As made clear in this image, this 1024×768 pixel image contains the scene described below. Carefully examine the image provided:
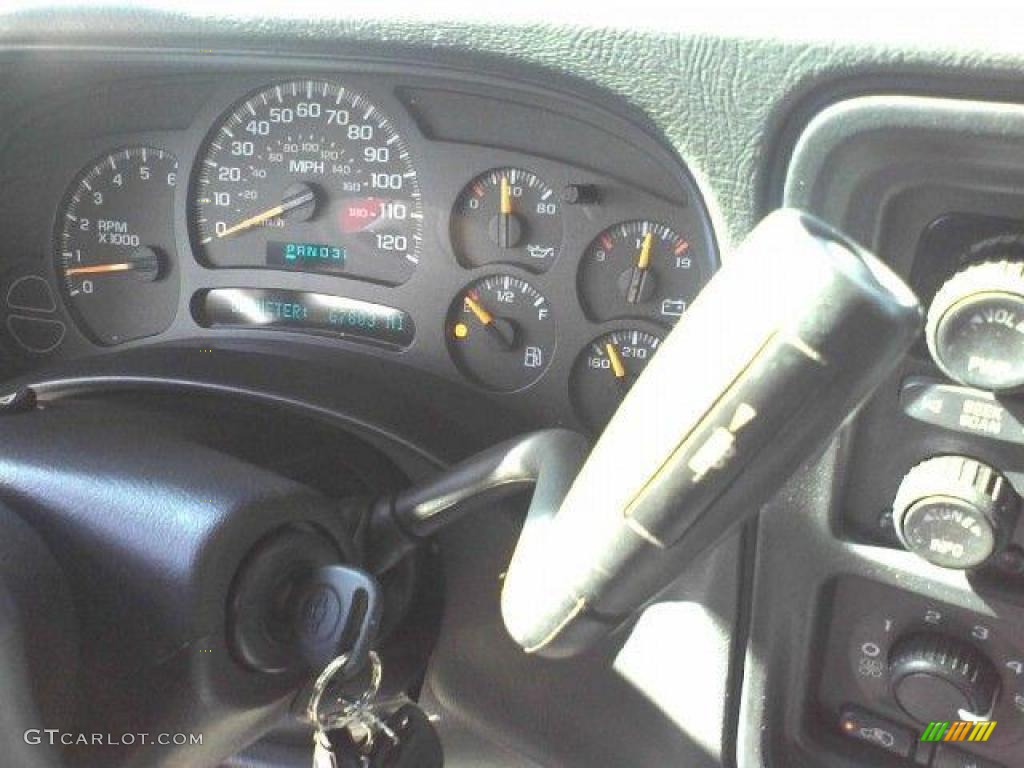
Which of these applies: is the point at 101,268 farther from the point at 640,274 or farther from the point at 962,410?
the point at 962,410

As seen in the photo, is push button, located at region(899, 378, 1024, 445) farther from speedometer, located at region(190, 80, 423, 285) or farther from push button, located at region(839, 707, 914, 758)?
speedometer, located at region(190, 80, 423, 285)

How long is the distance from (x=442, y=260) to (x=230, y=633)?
62 centimetres

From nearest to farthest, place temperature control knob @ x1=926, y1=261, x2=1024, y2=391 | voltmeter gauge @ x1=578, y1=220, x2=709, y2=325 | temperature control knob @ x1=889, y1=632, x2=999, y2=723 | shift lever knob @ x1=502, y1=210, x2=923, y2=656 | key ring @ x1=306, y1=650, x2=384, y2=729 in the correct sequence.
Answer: shift lever knob @ x1=502, y1=210, x2=923, y2=656 < temperature control knob @ x1=926, y1=261, x2=1024, y2=391 < temperature control knob @ x1=889, y1=632, x2=999, y2=723 < key ring @ x1=306, y1=650, x2=384, y2=729 < voltmeter gauge @ x1=578, y1=220, x2=709, y2=325

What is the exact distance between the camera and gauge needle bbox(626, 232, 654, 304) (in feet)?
4.91

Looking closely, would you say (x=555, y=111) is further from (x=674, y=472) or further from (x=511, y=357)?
(x=674, y=472)

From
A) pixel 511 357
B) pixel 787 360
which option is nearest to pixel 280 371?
pixel 511 357

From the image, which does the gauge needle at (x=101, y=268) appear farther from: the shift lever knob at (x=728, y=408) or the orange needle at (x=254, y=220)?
the shift lever knob at (x=728, y=408)

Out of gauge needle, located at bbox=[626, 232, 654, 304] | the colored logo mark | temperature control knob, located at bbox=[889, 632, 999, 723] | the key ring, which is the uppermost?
gauge needle, located at bbox=[626, 232, 654, 304]

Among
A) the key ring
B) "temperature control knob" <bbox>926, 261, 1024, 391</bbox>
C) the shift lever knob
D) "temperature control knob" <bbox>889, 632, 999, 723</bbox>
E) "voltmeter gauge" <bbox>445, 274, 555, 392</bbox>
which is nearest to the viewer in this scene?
the shift lever knob

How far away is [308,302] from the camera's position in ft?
5.67

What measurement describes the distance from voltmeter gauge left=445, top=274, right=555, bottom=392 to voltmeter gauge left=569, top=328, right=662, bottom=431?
52mm

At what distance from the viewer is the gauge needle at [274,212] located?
5.51 feet

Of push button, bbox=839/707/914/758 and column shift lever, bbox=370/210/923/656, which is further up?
column shift lever, bbox=370/210/923/656

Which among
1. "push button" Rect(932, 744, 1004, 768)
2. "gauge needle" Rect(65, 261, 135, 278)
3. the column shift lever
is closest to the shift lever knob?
the column shift lever
